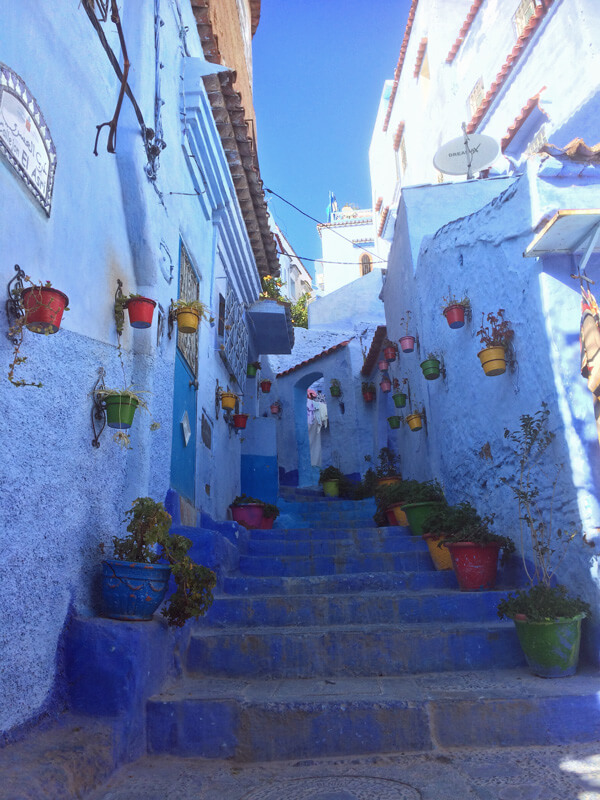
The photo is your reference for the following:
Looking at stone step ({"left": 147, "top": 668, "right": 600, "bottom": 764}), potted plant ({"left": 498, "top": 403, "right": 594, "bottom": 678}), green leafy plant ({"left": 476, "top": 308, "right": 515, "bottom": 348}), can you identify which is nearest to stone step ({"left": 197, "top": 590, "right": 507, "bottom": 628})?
potted plant ({"left": 498, "top": 403, "right": 594, "bottom": 678})

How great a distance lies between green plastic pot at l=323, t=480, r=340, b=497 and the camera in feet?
42.0

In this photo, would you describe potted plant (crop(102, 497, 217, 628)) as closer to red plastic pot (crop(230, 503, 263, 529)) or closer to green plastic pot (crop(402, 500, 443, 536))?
green plastic pot (crop(402, 500, 443, 536))

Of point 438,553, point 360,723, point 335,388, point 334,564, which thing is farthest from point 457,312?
point 335,388

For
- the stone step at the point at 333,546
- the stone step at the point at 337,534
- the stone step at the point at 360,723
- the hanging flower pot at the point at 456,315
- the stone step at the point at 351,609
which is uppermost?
the hanging flower pot at the point at 456,315

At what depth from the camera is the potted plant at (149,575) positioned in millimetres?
3266

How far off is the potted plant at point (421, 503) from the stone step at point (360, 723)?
3.08 m

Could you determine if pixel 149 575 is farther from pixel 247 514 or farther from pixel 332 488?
pixel 332 488

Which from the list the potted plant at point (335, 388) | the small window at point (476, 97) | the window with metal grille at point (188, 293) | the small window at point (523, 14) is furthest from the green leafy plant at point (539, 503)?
the small window at point (476, 97)

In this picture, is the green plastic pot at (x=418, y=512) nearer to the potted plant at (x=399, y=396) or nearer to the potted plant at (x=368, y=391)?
the potted plant at (x=399, y=396)

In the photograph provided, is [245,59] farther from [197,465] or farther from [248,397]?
[197,465]

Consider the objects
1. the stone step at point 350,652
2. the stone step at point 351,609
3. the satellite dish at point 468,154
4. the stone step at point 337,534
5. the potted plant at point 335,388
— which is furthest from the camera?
the potted plant at point 335,388

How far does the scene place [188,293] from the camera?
602 centimetres

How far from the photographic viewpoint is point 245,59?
9.73 m

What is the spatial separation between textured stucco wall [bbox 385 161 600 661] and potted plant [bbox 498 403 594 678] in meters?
0.08
